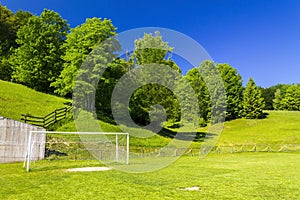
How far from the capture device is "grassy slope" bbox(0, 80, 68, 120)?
96.2 ft

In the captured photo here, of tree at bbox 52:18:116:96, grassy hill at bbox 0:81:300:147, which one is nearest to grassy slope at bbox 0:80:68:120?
grassy hill at bbox 0:81:300:147

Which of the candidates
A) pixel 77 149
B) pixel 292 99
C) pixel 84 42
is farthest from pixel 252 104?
pixel 77 149

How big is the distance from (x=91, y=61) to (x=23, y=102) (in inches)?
364

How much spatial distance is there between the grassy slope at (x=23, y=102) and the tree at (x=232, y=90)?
115ft

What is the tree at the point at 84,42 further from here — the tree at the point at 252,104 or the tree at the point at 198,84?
the tree at the point at 252,104

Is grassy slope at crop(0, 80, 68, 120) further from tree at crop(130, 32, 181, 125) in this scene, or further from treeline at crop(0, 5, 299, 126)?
tree at crop(130, 32, 181, 125)

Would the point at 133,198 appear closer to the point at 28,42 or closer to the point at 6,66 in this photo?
the point at 28,42

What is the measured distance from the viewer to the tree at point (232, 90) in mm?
58869

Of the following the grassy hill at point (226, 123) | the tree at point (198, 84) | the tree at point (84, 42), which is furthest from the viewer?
A: the tree at point (84, 42)

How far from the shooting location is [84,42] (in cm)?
3369

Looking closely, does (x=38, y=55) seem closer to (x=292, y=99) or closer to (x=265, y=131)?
(x=265, y=131)

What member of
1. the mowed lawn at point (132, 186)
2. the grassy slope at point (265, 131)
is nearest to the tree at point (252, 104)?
the grassy slope at point (265, 131)

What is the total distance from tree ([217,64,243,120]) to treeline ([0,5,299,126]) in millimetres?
12353

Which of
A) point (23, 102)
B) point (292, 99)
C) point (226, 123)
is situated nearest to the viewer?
point (23, 102)
